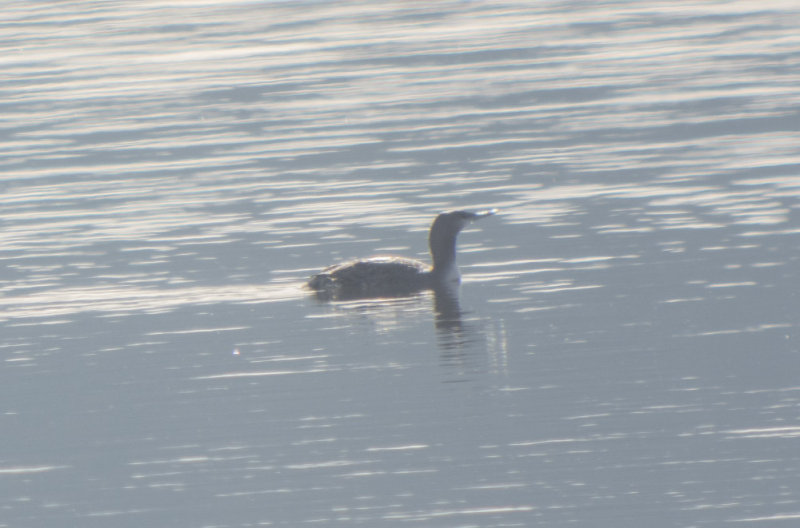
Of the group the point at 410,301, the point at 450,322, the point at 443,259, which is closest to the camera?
the point at 450,322

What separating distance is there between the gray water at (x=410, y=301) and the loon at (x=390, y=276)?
28 centimetres

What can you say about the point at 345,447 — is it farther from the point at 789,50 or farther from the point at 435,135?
the point at 789,50

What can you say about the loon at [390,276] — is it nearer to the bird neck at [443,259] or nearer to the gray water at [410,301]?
the bird neck at [443,259]

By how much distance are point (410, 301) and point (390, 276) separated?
1.25 feet

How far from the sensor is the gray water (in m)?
11.0

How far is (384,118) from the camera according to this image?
2973cm

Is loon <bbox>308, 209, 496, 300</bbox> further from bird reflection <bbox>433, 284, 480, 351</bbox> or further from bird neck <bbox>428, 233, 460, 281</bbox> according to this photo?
bird reflection <bbox>433, 284, 480, 351</bbox>

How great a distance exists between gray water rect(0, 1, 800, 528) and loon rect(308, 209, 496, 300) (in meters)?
0.28

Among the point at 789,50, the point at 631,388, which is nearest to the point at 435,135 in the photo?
the point at 789,50

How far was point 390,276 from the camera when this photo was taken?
17.4 metres

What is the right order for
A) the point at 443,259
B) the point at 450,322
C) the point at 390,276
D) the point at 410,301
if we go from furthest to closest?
the point at 443,259 → the point at 390,276 → the point at 410,301 → the point at 450,322

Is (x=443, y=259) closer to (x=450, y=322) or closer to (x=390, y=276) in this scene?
(x=390, y=276)

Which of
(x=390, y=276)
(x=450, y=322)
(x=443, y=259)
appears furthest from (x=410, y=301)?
(x=450, y=322)

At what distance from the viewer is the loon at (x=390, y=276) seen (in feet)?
56.2
